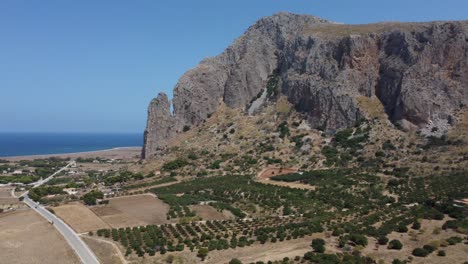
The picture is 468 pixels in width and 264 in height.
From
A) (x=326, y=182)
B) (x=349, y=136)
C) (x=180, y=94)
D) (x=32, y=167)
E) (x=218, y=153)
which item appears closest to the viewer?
(x=326, y=182)

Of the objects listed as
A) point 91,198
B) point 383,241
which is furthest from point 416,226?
point 91,198

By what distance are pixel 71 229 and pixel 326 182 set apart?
129ft

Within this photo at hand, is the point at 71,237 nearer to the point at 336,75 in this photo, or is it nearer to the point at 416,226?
the point at 416,226

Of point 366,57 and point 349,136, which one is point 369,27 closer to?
point 366,57

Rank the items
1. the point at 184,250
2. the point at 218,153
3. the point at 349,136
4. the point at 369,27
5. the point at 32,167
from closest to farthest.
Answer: the point at 184,250 < the point at 349,136 < the point at 218,153 < the point at 369,27 < the point at 32,167

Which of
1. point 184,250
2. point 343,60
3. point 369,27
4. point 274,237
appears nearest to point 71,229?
point 184,250

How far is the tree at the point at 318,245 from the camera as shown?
121 ft

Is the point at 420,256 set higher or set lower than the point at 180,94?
lower

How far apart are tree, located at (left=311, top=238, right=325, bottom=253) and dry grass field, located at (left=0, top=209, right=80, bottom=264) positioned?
21323mm

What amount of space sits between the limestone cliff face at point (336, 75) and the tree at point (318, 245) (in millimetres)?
57175

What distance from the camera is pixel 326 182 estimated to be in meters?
69.9

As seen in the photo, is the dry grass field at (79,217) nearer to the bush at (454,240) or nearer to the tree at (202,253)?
the tree at (202,253)

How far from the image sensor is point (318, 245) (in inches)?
1476

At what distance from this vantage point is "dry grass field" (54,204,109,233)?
51.8 meters
